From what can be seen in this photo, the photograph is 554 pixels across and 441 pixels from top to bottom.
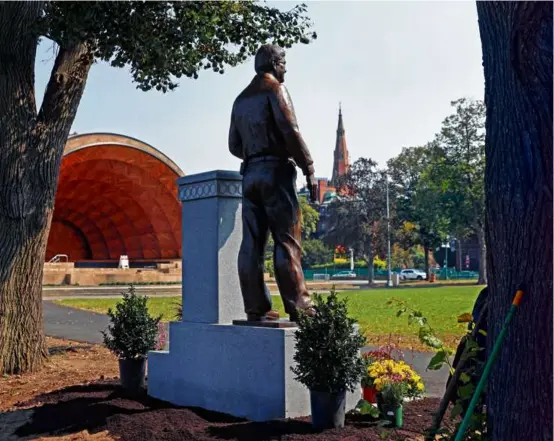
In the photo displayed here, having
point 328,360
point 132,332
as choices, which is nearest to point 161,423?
point 328,360

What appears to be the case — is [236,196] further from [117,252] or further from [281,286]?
[117,252]

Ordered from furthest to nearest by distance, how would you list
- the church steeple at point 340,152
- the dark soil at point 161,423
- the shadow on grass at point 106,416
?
the church steeple at point 340,152 → the shadow on grass at point 106,416 → the dark soil at point 161,423

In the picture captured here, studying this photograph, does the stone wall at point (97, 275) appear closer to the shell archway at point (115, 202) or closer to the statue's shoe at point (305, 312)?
the shell archway at point (115, 202)

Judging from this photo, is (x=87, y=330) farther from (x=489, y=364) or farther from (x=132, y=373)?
(x=489, y=364)

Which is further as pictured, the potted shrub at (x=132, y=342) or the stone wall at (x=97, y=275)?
the stone wall at (x=97, y=275)

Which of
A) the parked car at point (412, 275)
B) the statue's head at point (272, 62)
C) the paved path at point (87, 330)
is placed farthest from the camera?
the parked car at point (412, 275)

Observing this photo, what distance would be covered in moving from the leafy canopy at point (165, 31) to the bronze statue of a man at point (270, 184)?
415 cm

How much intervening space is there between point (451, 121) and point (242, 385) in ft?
152

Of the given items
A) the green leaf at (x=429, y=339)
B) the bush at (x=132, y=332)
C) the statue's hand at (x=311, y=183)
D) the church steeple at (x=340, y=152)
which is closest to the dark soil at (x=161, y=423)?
the bush at (x=132, y=332)

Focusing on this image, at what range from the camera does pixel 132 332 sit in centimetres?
800

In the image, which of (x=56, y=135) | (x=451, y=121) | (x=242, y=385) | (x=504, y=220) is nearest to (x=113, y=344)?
(x=242, y=385)

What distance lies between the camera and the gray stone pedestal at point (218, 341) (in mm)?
6000

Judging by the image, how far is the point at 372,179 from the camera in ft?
188

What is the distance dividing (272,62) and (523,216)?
12.9 feet
